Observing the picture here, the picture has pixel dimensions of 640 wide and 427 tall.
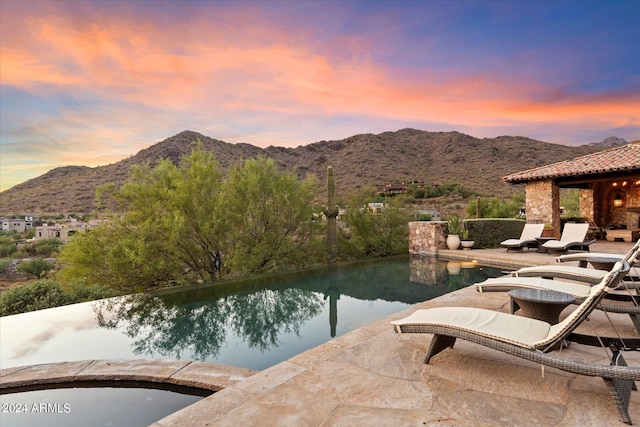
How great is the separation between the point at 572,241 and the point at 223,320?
389 inches

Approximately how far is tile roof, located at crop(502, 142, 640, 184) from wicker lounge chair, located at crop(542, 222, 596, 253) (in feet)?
11.5

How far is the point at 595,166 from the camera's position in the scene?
13.1m

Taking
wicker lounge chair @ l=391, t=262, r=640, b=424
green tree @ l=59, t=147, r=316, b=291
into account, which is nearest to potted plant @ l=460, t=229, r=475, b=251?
green tree @ l=59, t=147, r=316, b=291

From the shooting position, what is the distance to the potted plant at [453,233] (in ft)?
42.5

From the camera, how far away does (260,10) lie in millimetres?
10625

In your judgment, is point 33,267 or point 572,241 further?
point 33,267

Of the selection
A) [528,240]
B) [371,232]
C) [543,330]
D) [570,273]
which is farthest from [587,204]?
[543,330]

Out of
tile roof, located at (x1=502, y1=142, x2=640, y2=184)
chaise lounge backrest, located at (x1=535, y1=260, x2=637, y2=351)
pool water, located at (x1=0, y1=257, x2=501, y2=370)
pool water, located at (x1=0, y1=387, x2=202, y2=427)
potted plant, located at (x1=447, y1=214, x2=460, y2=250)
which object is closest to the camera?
chaise lounge backrest, located at (x1=535, y1=260, x2=637, y2=351)

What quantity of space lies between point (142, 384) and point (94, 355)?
1408 mm

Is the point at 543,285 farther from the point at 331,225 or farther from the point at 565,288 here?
the point at 331,225

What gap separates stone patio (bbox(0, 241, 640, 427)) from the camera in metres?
2.18

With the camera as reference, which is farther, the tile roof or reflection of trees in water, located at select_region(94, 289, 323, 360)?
the tile roof

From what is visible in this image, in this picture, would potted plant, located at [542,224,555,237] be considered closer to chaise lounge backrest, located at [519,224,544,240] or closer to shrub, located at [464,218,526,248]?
shrub, located at [464,218,526,248]

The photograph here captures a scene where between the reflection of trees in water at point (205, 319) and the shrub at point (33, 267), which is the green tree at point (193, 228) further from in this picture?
the shrub at point (33, 267)
